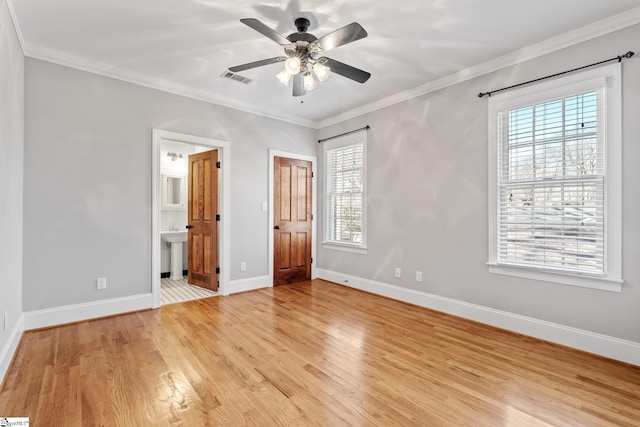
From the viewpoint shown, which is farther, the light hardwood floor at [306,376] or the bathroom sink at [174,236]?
the bathroom sink at [174,236]

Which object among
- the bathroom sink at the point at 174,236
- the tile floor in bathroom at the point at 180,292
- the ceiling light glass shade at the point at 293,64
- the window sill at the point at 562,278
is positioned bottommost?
the tile floor in bathroom at the point at 180,292

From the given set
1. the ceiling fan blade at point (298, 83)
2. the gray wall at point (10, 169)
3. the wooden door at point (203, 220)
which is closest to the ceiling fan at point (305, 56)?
the ceiling fan blade at point (298, 83)

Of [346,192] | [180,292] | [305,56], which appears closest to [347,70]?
[305,56]

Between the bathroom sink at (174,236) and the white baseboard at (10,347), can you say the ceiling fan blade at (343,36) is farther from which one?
the bathroom sink at (174,236)

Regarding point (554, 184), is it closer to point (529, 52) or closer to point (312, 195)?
point (529, 52)

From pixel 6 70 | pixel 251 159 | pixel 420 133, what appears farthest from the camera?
pixel 251 159

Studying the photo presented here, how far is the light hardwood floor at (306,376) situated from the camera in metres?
1.85

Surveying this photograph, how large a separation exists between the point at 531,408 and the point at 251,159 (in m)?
4.28

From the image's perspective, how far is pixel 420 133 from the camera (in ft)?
13.3

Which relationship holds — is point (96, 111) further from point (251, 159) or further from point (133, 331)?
point (133, 331)

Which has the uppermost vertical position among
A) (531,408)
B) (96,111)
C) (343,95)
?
(343,95)

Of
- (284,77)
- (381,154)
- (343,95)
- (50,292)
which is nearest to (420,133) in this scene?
(381,154)

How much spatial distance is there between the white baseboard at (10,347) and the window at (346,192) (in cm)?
395

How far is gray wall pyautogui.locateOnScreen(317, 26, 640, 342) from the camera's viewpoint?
8.34 ft
